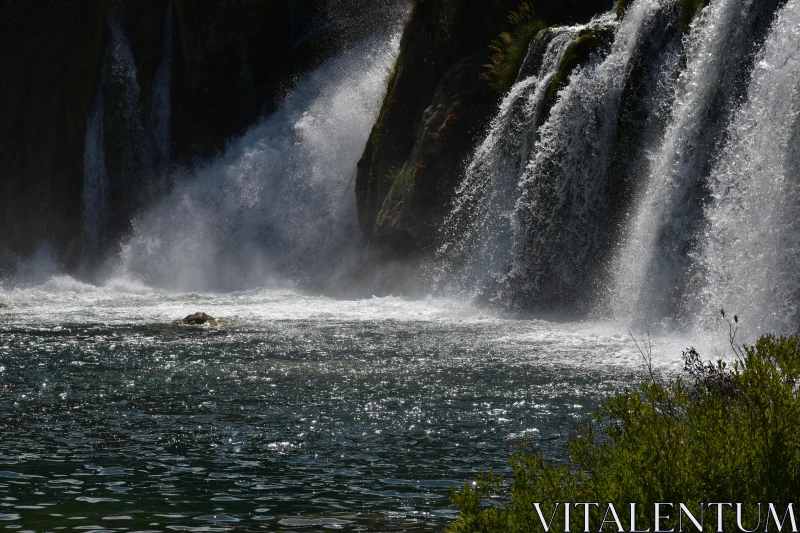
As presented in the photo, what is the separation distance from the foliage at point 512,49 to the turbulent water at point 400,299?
48.6 inches

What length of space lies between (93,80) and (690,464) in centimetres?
3970

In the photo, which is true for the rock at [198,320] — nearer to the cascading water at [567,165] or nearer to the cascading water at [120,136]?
the cascading water at [567,165]

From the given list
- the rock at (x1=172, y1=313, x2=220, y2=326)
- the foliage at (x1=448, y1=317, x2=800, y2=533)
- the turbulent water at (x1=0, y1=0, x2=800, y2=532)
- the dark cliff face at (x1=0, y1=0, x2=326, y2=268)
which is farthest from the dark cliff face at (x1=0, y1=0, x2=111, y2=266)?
the foliage at (x1=448, y1=317, x2=800, y2=533)

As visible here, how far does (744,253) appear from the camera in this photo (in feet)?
57.9

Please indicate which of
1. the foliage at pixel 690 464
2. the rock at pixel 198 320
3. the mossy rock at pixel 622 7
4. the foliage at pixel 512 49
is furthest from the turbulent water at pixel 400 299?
the foliage at pixel 690 464

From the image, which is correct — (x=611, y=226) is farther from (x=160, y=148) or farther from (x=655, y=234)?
(x=160, y=148)

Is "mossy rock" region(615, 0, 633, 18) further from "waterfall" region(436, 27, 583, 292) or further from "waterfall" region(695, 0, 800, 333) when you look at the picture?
"waterfall" region(695, 0, 800, 333)

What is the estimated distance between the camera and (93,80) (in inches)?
1657

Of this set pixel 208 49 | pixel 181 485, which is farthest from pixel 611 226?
pixel 208 49

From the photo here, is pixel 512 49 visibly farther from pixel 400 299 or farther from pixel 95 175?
pixel 95 175

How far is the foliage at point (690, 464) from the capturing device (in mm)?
5473

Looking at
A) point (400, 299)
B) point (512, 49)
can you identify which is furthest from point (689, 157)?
point (400, 299)

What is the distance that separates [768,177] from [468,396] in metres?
7.47

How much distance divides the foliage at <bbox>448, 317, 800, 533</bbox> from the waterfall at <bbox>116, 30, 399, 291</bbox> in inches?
1087
